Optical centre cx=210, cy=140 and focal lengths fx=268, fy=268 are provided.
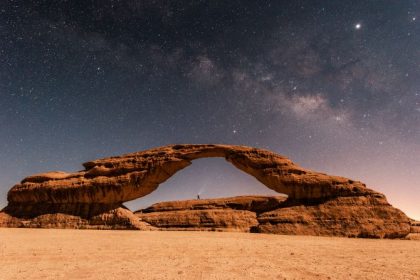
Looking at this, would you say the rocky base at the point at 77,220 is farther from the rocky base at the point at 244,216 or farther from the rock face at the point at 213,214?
the rock face at the point at 213,214

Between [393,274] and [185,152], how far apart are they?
2269cm

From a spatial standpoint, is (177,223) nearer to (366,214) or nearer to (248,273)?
(366,214)

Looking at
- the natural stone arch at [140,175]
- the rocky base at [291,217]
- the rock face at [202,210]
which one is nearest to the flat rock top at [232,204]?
the rocky base at [291,217]

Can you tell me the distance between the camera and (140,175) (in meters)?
28.1

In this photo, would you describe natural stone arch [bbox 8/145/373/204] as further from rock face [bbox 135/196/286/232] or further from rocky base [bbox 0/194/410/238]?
rock face [bbox 135/196/286/232]

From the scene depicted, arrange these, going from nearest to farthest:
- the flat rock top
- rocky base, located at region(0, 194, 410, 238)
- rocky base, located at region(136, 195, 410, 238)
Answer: rocky base, located at region(136, 195, 410, 238) < rocky base, located at region(0, 194, 410, 238) < the flat rock top

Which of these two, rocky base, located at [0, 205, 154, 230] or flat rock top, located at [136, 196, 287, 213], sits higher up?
flat rock top, located at [136, 196, 287, 213]

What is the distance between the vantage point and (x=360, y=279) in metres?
6.07

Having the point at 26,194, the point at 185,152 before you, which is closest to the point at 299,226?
the point at 185,152

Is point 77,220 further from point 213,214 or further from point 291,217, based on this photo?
point 291,217

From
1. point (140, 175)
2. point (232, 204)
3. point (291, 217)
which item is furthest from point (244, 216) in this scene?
point (140, 175)

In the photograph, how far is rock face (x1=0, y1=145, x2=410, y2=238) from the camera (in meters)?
22.2

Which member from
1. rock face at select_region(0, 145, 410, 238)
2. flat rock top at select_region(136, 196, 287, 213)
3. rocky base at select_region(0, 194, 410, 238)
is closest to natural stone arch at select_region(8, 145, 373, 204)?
rock face at select_region(0, 145, 410, 238)

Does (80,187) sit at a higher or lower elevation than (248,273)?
higher
